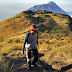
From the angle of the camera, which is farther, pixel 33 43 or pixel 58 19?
pixel 58 19

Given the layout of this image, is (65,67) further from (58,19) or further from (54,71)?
(58,19)

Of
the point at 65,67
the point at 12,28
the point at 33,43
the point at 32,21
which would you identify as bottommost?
the point at 65,67

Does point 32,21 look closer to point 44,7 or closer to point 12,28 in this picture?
point 12,28

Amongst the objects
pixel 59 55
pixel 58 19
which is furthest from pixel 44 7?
pixel 59 55

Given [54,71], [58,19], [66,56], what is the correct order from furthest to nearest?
1. [58,19]
2. [66,56]
3. [54,71]

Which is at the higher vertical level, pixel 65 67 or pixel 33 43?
pixel 33 43

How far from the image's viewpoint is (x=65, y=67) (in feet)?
14.1

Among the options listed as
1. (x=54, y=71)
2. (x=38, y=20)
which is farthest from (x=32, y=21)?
(x=54, y=71)

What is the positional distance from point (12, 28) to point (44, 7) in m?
178

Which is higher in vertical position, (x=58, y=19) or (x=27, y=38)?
(x=58, y=19)

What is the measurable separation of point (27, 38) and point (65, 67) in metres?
2.20

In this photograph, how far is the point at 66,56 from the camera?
528 cm

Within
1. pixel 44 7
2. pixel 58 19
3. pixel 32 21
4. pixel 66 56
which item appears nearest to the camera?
pixel 66 56

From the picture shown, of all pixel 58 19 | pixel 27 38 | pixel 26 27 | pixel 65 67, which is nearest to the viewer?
pixel 27 38
